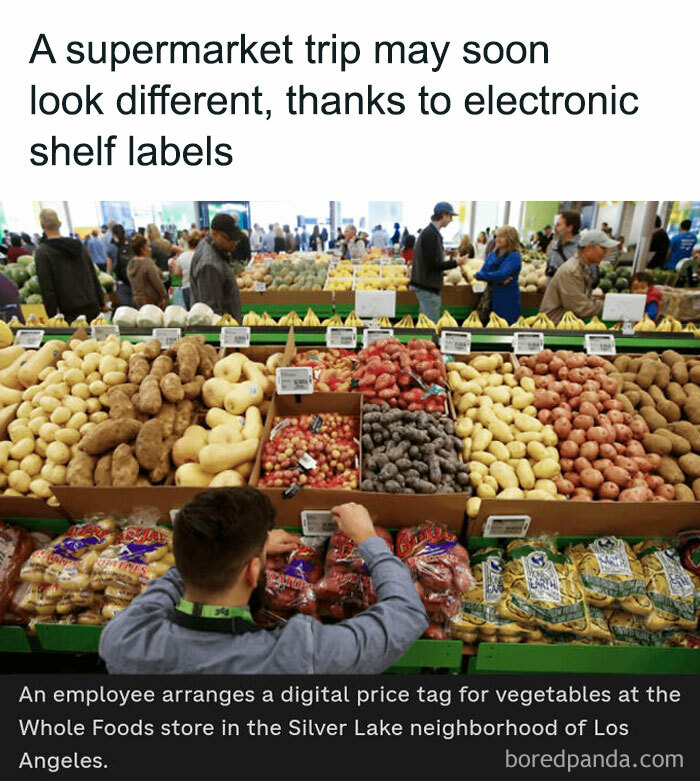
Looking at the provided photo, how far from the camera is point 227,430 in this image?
2406 mm

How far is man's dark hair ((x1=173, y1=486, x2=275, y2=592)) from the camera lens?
1.24 meters

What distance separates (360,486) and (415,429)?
425 mm

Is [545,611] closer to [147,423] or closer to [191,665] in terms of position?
[191,665]

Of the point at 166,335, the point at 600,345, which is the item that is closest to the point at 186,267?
the point at 166,335

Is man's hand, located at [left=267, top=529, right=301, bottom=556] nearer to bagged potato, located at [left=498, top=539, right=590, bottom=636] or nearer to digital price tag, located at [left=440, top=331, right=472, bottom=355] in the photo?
bagged potato, located at [left=498, top=539, right=590, bottom=636]

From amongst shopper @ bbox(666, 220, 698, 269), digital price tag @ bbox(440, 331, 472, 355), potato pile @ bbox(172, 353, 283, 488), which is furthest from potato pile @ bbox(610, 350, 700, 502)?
shopper @ bbox(666, 220, 698, 269)

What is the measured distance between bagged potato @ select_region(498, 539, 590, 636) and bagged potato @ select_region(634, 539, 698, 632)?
0.31 m

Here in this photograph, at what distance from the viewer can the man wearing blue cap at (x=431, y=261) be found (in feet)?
19.3

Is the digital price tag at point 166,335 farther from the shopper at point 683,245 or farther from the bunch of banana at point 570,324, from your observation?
the shopper at point 683,245

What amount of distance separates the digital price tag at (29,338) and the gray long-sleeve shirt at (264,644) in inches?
105

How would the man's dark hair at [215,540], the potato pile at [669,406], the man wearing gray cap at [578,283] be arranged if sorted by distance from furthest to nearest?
the man wearing gray cap at [578,283]
the potato pile at [669,406]
the man's dark hair at [215,540]

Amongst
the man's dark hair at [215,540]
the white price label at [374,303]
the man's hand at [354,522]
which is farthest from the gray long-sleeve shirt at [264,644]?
the white price label at [374,303]

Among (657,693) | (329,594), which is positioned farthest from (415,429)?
(657,693)

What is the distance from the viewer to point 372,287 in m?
7.44
